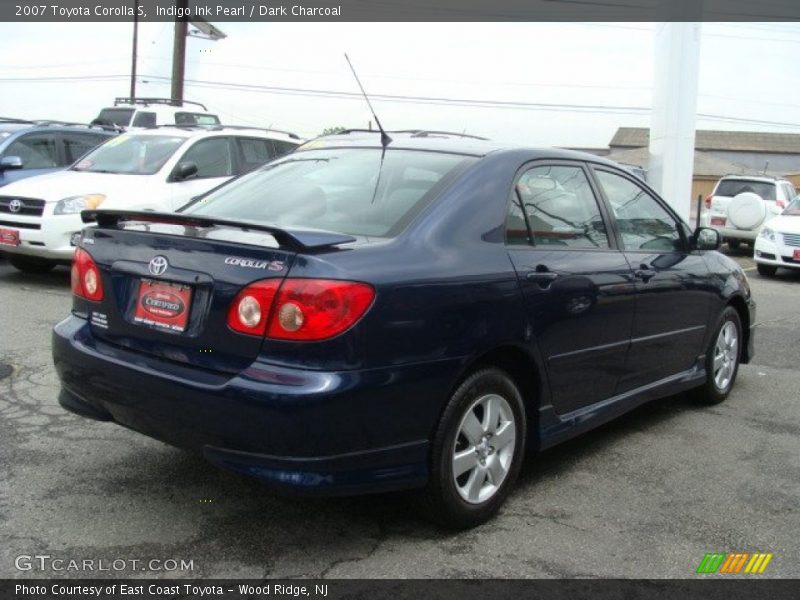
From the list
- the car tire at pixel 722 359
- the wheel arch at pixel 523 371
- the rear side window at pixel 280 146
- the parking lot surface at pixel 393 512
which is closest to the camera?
the parking lot surface at pixel 393 512

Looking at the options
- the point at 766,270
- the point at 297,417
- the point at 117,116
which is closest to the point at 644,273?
the point at 297,417

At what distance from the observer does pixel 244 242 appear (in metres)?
3.11

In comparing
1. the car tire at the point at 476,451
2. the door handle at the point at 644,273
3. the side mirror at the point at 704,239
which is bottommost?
the car tire at the point at 476,451

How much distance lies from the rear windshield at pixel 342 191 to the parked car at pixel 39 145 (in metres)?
7.43

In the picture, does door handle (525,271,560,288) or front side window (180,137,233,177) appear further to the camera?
front side window (180,137,233,177)

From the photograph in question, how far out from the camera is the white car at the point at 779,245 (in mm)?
13424

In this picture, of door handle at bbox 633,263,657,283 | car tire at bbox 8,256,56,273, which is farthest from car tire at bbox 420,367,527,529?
car tire at bbox 8,256,56,273

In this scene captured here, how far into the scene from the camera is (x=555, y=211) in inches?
160

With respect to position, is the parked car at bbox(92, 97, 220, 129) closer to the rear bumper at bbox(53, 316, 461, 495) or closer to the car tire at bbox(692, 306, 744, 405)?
the car tire at bbox(692, 306, 744, 405)

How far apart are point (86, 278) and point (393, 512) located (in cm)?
165

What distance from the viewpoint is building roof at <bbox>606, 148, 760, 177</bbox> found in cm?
5416

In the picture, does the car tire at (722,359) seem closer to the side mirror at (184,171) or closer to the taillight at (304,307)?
the taillight at (304,307)

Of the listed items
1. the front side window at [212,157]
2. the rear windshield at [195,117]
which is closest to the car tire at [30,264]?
the front side window at [212,157]

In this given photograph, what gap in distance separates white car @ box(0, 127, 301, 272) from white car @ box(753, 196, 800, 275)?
8.45 metres
